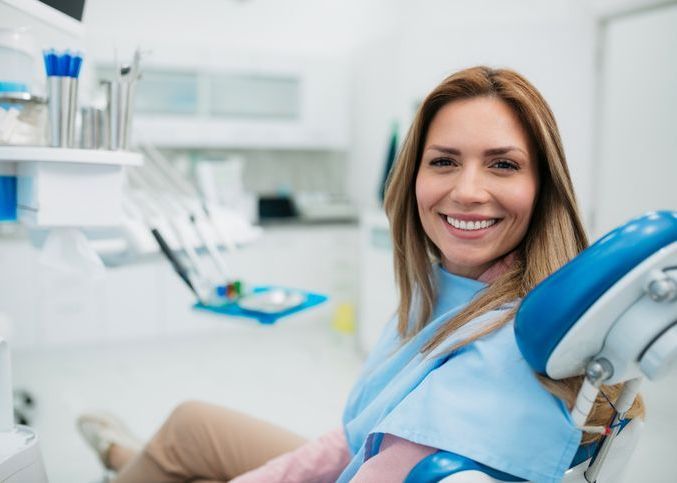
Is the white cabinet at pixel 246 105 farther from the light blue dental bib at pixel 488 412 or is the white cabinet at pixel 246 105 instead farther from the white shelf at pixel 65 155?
the light blue dental bib at pixel 488 412

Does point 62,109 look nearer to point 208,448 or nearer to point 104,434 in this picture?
point 208,448

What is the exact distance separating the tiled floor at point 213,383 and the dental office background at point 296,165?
0.01 metres

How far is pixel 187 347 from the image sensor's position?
3.45 m

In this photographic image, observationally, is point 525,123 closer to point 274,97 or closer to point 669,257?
point 669,257

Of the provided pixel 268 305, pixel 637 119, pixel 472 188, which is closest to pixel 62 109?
pixel 268 305

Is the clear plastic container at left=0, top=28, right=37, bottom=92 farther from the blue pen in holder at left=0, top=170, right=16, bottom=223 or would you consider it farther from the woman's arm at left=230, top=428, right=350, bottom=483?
the woman's arm at left=230, top=428, right=350, bottom=483

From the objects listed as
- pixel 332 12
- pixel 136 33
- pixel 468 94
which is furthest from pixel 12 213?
pixel 332 12

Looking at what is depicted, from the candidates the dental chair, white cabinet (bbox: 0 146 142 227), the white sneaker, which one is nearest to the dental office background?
the white sneaker

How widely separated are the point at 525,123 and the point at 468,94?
0.11 metres

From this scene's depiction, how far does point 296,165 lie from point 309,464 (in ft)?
11.2

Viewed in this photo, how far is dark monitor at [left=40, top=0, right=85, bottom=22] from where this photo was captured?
39.1 inches

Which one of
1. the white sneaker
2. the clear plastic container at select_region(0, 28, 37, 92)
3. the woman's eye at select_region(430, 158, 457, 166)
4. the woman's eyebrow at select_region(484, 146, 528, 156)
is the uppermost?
the clear plastic container at select_region(0, 28, 37, 92)

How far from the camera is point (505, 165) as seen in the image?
3.07ft

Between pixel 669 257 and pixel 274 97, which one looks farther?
pixel 274 97
